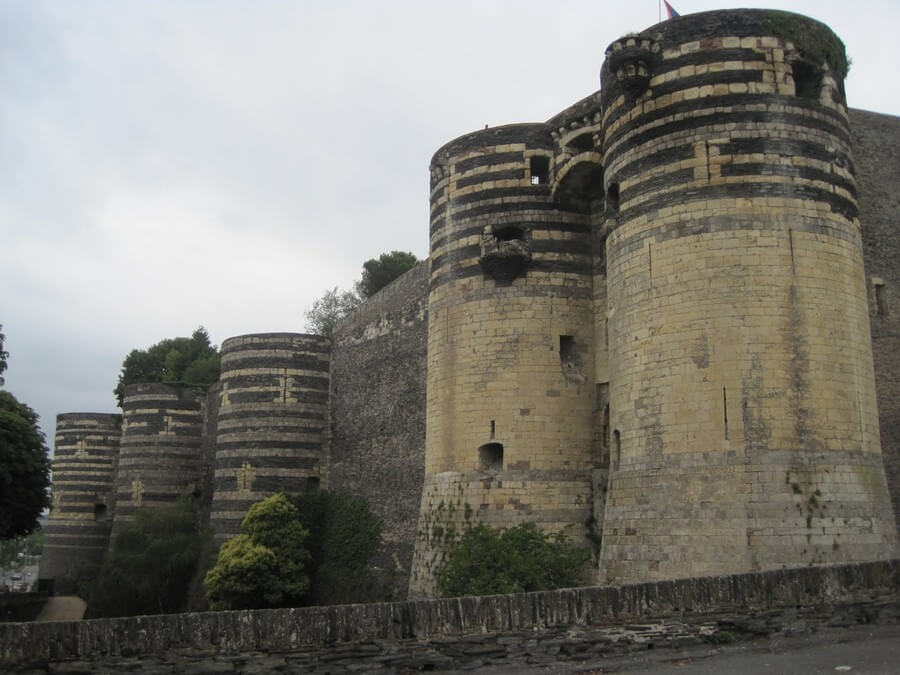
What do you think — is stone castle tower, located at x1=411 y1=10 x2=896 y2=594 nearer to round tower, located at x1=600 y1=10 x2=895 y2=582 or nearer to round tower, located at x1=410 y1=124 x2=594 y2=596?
round tower, located at x1=600 y1=10 x2=895 y2=582

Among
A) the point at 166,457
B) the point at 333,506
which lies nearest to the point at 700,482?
the point at 333,506

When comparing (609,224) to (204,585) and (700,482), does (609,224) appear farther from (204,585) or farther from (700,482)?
(204,585)

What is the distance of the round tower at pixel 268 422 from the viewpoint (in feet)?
87.1

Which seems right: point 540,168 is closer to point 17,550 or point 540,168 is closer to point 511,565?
point 511,565

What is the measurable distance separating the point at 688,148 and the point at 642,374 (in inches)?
132

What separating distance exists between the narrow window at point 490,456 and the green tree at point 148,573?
13.2m

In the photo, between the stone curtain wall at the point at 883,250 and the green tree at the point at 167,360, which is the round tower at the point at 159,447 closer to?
the green tree at the point at 167,360

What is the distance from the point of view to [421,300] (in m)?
23.8

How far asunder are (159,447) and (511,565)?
22.4 meters

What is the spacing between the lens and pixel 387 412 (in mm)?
24766

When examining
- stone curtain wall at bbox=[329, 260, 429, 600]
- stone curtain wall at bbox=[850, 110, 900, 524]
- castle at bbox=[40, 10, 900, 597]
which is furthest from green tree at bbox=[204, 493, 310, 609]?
stone curtain wall at bbox=[850, 110, 900, 524]

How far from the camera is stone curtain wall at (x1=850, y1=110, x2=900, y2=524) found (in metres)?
15.5

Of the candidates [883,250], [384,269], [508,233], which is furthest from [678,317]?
[384,269]

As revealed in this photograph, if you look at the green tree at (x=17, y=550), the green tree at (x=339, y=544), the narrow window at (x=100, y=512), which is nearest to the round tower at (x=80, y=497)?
the narrow window at (x=100, y=512)
